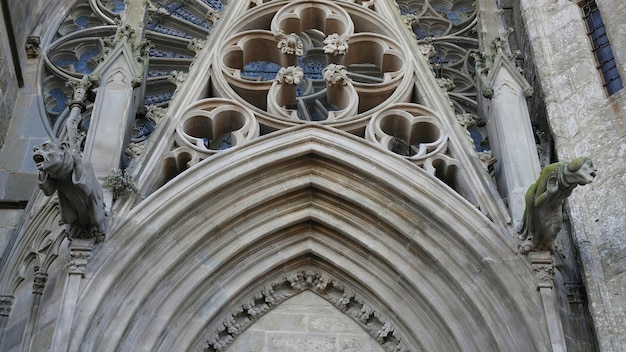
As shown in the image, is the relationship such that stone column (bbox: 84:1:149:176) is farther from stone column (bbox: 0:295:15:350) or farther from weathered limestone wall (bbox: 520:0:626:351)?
weathered limestone wall (bbox: 520:0:626:351)

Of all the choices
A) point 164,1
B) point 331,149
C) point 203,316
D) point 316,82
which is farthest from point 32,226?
point 164,1

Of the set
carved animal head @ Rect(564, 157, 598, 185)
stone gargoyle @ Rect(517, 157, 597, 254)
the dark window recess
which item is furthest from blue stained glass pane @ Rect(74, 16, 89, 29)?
carved animal head @ Rect(564, 157, 598, 185)

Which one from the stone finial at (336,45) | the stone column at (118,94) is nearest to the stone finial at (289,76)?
the stone finial at (336,45)

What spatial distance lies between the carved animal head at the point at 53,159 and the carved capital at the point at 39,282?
1.28 m

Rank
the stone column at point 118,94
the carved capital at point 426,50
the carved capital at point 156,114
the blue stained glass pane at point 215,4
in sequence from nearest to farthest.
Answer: the stone column at point 118,94, the carved capital at point 156,114, the carved capital at point 426,50, the blue stained glass pane at point 215,4

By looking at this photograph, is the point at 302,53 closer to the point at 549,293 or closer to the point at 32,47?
the point at 32,47

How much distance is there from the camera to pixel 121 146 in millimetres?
10328

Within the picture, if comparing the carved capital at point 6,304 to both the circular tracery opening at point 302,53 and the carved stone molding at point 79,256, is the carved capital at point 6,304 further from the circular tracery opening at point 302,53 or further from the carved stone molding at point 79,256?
the circular tracery opening at point 302,53

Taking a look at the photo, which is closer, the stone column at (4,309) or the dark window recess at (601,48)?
the stone column at (4,309)

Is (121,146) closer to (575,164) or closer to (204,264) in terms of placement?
(204,264)

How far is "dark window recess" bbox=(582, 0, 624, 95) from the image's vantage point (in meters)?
11.2

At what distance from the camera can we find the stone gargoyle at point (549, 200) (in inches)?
340

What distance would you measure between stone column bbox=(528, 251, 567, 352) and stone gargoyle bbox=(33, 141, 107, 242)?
3728 millimetres

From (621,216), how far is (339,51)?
3.65 metres
